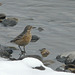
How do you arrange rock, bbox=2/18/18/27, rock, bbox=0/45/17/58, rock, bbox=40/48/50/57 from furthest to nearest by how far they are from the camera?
rock, bbox=2/18/18/27, rock, bbox=40/48/50/57, rock, bbox=0/45/17/58

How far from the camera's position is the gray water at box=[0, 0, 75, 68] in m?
13.0

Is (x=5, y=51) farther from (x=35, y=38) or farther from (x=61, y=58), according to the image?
(x=35, y=38)

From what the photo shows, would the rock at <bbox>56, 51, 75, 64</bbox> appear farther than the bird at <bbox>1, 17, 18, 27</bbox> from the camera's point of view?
No

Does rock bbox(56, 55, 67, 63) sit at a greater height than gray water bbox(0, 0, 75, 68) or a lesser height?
greater

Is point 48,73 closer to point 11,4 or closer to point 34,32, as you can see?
point 34,32

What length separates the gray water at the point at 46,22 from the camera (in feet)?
42.6

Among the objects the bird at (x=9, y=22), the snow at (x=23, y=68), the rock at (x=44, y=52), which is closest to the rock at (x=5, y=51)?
the rock at (x=44, y=52)

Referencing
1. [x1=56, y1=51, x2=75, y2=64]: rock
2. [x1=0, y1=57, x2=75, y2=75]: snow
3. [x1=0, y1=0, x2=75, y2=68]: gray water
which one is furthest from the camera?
[x1=0, y1=0, x2=75, y2=68]: gray water

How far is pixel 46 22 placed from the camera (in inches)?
A: 656

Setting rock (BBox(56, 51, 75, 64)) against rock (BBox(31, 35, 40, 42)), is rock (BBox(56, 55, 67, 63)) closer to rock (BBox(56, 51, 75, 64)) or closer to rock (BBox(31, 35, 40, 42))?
rock (BBox(56, 51, 75, 64))

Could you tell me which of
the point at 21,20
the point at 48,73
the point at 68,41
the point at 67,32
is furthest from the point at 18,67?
the point at 21,20

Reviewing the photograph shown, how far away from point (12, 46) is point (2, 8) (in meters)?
7.21

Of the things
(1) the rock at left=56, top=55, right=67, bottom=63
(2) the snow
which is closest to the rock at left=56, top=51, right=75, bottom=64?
(1) the rock at left=56, top=55, right=67, bottom=63

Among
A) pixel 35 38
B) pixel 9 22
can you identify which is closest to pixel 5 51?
pixel 35 38
